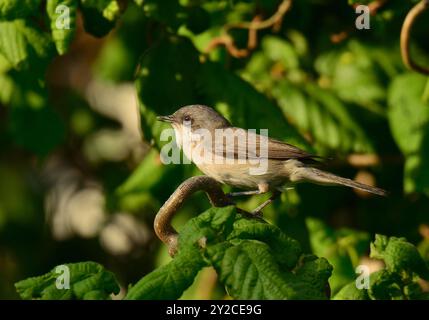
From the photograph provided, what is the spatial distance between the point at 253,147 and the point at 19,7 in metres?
1.37

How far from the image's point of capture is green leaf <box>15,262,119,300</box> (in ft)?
9.75

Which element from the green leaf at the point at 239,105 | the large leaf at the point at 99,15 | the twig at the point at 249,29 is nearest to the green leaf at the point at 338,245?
the green leaf at the point at 239,105

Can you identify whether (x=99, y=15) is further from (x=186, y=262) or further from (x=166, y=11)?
(x=186, y=262)

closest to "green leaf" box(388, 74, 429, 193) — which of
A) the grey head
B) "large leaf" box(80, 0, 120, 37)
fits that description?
the grey head

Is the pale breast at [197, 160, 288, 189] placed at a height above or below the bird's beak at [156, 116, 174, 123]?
below

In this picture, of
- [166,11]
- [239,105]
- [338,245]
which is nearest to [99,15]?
[166,11]

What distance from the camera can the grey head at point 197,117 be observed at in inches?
176

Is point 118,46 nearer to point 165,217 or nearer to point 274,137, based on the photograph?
point 274,137

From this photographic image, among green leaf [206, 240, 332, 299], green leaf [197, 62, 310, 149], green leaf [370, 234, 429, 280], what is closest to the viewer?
green leaf [206, 240, 332, 299]

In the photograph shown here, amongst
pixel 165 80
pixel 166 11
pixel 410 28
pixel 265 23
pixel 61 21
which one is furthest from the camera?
pixel 265 23

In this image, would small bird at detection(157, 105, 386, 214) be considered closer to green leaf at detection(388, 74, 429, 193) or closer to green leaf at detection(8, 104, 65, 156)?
green leaf at detection(388, 74, 429, 193)

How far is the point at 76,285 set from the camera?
2994 mm


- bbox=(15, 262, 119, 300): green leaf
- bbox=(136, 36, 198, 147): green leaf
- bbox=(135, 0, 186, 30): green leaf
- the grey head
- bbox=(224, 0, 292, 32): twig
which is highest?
bbox=(135, 0, 186, 30): green leaf

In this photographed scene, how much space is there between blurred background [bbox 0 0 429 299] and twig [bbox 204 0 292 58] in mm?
12
